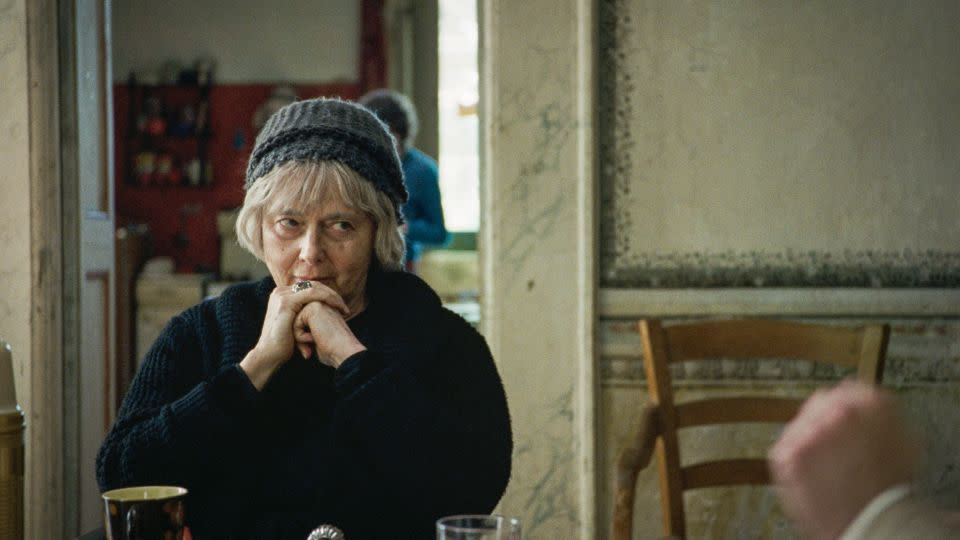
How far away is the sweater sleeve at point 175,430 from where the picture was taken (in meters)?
1.52

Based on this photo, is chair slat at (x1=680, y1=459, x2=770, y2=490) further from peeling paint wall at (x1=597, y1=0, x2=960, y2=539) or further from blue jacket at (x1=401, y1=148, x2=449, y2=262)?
blue jacket at (x1=401, y1=148, x2=449, y2=262)

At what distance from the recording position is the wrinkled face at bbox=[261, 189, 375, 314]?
1.70m

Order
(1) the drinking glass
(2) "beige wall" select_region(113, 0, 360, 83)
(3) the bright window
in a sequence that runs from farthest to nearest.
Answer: (2) "beige wall" select_region(113, 0, 360, 83) → (3) the bright window → (1) the drinking glass

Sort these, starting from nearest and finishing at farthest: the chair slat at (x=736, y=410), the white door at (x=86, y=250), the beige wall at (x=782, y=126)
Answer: the chair slat at (x=736, y=410)
the beige wall at (x=782, y=126)
the white door at (x=86, y=250)

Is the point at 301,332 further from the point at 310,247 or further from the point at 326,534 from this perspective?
the point at 326,534

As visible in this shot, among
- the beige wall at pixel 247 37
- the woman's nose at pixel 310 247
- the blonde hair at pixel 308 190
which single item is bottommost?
the woman's nose at pixel 310 247

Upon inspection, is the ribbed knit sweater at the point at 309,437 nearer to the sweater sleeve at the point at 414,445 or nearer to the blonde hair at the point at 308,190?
the sweater sleeve at the point at 414,445

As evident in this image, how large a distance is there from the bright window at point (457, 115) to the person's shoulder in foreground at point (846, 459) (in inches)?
234

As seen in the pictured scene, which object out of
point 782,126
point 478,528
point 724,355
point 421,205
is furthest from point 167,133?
point 478,528

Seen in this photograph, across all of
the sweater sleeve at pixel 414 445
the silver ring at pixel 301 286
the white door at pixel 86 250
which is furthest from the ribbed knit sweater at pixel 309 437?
the white door at pixel 86 250

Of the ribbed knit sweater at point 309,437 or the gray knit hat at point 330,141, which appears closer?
the ribbed knit sweater at point 309,437

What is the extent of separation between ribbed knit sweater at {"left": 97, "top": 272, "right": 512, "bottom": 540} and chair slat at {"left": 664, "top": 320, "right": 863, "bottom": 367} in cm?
59

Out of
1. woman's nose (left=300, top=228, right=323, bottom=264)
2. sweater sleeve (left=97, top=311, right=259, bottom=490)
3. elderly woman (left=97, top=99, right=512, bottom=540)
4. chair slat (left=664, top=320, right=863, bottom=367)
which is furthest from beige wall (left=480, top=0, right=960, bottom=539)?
sweater sleeve (left=97, top=311, right=259, bottom=490)

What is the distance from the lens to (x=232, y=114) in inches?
260
